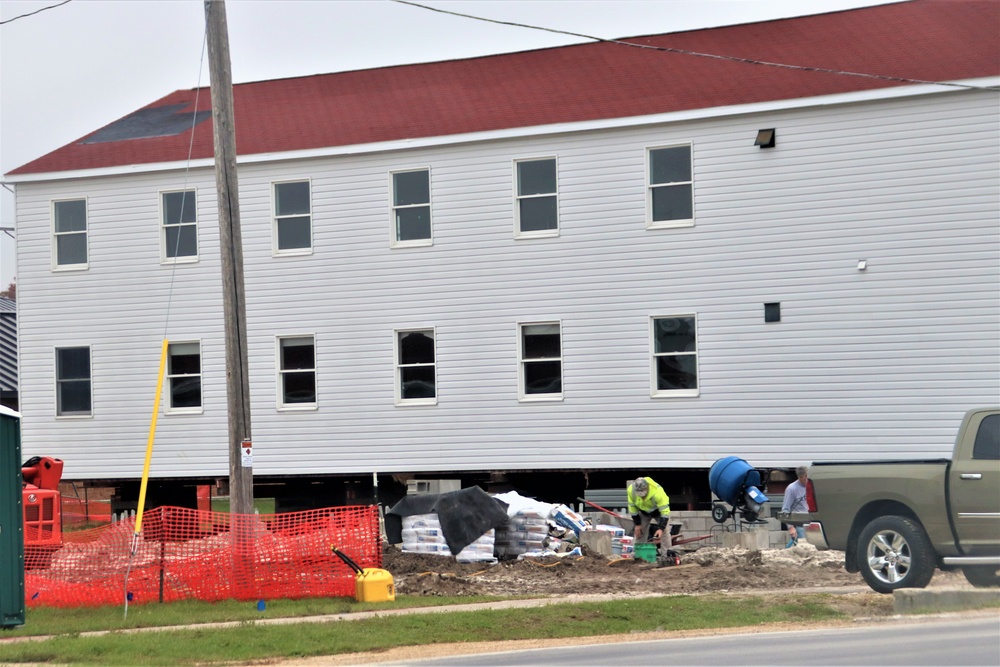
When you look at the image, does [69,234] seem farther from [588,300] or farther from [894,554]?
[894,554]

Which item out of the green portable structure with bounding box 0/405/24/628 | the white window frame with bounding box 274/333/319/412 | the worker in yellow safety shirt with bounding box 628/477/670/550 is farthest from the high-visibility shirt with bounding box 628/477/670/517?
the white window frame with bounding box 274/333/319/412

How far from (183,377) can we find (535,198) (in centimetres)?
855

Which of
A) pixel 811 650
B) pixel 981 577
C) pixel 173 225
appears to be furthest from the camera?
pixel 173 225

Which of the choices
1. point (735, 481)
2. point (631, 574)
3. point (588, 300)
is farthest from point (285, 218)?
point (631, 574)

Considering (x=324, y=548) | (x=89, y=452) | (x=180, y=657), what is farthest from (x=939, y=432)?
(x=89, y=452)

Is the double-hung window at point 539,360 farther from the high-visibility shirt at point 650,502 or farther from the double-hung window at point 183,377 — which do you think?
the double-hung window at point 183,377

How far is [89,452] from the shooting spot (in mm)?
27203

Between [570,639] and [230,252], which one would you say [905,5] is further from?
[570,639]

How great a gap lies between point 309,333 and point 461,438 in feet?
13.1

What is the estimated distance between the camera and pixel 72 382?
90.1 ft

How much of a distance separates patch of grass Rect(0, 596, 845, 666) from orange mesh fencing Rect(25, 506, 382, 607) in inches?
73.9

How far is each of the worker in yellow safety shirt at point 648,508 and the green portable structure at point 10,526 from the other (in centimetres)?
888

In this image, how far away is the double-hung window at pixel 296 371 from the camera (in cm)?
2612

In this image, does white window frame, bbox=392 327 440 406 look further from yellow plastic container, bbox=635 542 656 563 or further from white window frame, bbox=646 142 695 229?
yellow plastic container, bbox=635 542 656 563
